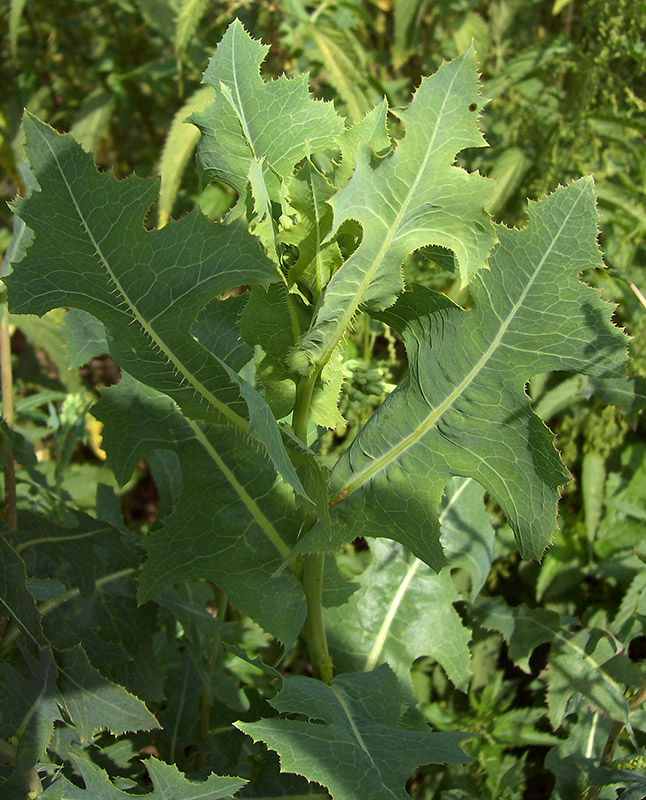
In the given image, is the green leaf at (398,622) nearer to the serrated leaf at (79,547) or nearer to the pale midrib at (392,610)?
the pale midrib at (392,610)

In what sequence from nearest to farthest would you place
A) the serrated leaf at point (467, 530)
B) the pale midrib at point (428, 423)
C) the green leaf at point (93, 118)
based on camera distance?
the pale midrib at point (428, 423) < the serrated leaf at point (467, 530) < the green leaf at point (93, 118)

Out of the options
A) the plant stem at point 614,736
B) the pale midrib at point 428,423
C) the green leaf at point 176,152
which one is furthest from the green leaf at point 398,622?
the green leaf at point 176,152

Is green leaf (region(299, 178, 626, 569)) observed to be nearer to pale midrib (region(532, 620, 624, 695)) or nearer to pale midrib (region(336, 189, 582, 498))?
pale midrib (region(336, 189, 582, 498))

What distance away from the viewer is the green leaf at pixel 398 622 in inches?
61.7

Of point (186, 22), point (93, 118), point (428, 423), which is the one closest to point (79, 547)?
point (428, 423)

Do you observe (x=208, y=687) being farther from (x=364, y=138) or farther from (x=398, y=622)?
(x=364, y=138)

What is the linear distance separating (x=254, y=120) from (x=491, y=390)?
0.54 m

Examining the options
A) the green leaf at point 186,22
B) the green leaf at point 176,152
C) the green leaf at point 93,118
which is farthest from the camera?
the green leaf at point 93,118

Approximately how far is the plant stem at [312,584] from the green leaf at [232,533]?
28 mm

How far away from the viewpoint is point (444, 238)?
3.37 ft

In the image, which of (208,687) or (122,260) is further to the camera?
(208,687)

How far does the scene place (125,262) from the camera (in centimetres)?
97

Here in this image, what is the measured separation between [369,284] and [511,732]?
1.47m

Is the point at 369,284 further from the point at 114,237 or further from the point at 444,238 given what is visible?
the point at 114,237
